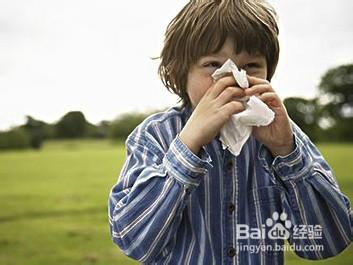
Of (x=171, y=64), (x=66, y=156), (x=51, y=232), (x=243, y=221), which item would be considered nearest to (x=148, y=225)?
(x=243, y=221)

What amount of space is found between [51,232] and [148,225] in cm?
133

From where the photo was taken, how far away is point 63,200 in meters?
2.24

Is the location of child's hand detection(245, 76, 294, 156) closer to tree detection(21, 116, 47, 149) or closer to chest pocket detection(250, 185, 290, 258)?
chest pocket detection(250, 185, 290, 258)

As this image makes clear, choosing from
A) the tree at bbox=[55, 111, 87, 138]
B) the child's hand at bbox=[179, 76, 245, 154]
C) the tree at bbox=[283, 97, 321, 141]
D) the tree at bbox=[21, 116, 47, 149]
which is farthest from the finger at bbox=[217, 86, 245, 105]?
the tree at bbox=[21, 116, 47, 149]

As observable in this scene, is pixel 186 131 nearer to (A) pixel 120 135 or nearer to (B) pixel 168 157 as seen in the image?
(B) pixel 168 157

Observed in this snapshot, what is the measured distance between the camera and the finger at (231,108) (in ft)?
2.23

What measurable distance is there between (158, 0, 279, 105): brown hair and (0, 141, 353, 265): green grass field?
84 cm

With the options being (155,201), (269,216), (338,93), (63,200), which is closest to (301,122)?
(338,93)

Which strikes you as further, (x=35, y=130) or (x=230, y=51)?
(x=35, y=130)

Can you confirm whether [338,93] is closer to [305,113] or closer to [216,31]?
[305,113]

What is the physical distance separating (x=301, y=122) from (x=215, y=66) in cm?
69

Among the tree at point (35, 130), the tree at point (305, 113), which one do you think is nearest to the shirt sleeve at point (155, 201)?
the tree at point (305, 113)

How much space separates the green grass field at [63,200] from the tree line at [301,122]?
6 centimetres

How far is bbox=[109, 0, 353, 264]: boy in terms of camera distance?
2.24ft
